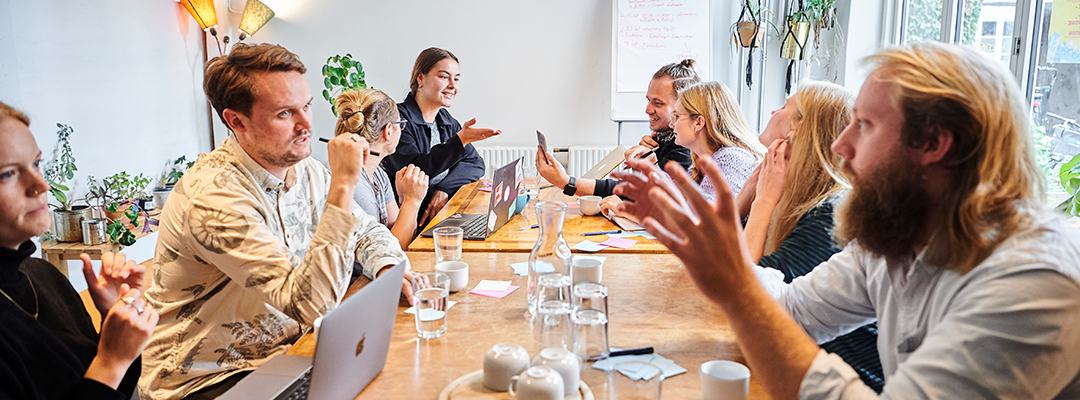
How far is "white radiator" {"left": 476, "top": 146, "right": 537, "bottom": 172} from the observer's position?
5367 millimetres

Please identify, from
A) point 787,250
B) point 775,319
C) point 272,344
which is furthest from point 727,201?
point 272,344

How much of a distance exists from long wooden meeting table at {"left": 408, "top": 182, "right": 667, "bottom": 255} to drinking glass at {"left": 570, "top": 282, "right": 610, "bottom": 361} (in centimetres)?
84

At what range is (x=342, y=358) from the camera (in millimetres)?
921

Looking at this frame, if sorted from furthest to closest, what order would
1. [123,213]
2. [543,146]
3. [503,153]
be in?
1. [503,153]
2. [123,213]
3. [543,146]

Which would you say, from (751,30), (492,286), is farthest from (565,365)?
(751,30)

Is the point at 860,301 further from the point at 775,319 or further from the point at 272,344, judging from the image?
the point at 272,344

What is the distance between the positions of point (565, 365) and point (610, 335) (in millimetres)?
304

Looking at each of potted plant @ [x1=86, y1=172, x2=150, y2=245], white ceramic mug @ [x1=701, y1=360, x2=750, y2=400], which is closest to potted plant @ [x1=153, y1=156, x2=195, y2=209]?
potted plant @ [x1=86, y1=172, x2=150, y2=245]

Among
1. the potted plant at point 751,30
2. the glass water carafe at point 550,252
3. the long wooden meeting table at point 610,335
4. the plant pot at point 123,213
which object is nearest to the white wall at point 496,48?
the potted plant at point 751,30

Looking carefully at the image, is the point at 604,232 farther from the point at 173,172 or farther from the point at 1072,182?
the point at 173,172

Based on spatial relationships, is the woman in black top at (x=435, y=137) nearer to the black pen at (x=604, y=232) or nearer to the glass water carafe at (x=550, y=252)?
the black pen at (x=604, y=232)

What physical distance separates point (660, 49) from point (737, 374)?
4322mm

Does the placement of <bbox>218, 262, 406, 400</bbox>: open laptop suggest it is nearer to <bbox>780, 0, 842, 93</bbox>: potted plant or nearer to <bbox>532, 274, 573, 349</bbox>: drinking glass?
<bbox>532, 274, 573, 349</bbox>: drinking glass

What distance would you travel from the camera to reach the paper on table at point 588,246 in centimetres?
197
